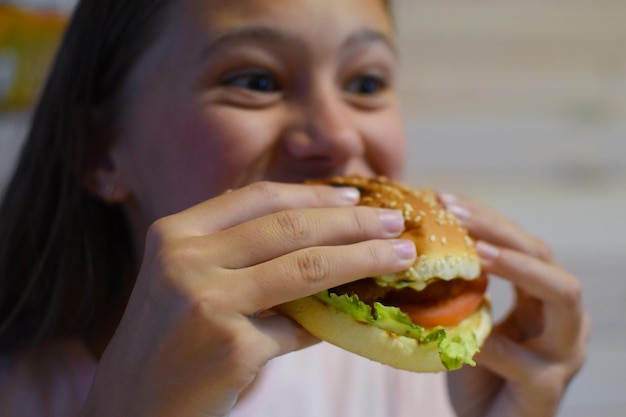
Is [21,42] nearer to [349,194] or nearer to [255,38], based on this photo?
[255,38]

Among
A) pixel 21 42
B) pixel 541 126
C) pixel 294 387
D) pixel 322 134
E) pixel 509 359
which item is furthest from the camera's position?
pixel 541 126

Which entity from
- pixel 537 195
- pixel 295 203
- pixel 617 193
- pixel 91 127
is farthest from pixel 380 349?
pixel 617 193

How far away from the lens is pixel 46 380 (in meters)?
1.30

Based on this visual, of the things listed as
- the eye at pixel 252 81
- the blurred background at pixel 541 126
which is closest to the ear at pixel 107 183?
the eye at pixel 252 81

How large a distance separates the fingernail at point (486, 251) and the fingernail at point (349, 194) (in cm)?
Result: 24

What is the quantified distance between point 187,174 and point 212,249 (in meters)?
0.34

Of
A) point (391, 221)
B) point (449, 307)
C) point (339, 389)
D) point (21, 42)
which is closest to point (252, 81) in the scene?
point (391, 221)

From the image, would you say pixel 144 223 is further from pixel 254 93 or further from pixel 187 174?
pixel 254 93

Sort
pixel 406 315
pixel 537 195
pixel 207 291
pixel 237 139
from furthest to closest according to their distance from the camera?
1. pixel 537 195
2. pixel 237 139
3. pixel 406 315
4. pixel 207 291

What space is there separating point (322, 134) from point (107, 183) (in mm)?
434

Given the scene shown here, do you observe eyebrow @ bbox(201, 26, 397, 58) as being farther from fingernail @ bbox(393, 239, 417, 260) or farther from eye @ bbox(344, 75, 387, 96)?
fingernail @ bbox(393, 239, 417, 260)

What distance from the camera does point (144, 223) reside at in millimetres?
1279

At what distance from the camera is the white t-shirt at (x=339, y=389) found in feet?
4.59

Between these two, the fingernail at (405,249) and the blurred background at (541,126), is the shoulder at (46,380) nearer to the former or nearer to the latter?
the fingernail at (405,249)
